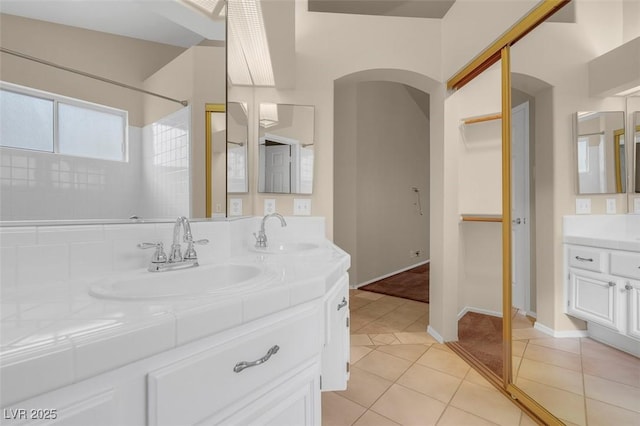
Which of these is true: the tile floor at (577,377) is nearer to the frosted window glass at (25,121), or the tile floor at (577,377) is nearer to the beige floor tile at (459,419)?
the beige floor tile at (459,419)

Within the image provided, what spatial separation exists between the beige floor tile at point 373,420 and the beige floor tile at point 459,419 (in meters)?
0.25

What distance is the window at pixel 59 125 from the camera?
798 millimetres

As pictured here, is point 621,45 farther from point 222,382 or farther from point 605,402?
point 222,382

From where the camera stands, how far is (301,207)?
217 centimetres

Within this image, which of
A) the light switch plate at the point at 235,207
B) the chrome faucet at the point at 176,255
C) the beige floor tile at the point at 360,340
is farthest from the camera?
the beige floor tile at the point at 360,340

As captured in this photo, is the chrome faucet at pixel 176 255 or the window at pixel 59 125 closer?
the window at pixel 59 125

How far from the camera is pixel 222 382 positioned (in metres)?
0.66

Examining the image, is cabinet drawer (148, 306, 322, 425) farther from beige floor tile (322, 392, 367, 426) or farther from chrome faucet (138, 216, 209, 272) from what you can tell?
beige floor tile (322, 392, 367, 426)

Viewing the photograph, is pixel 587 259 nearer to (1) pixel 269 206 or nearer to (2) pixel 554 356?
(2) pixel 554 356

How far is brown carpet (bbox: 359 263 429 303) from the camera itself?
143 inches

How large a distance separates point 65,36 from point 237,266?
2.98ft

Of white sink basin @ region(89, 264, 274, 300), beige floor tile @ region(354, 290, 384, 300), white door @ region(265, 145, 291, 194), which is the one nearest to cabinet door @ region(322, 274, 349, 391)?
white sink basin @ region(89, 264, 274, 300)

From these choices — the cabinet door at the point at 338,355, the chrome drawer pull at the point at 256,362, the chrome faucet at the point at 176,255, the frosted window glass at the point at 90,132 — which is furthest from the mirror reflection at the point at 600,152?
the frosted window glass at the point at 90,132

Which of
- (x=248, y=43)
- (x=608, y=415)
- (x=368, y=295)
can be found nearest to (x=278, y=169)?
(x=248, y=43)
